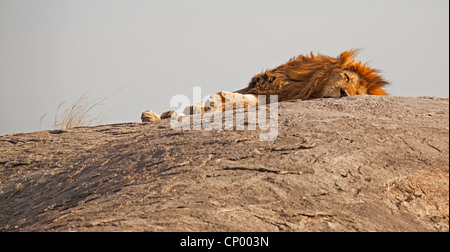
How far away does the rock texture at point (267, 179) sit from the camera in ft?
10.1

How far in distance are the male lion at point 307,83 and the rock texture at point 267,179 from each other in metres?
1.18

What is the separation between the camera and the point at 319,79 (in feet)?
20.2

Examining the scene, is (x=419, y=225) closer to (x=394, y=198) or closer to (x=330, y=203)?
(x=394, y=198)

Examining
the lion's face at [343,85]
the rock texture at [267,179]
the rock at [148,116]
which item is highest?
the lion's face at [343,85]

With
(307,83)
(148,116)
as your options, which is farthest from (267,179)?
(307,83)

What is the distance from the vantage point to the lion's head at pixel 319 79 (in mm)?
6016

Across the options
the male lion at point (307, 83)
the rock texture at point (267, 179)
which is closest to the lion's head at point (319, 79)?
the male lion at point (307, 83)

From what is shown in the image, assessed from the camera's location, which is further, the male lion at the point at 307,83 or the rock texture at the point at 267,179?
the male lion at the point at 307,83

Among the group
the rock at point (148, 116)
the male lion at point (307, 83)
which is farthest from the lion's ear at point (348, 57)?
the rock at point (148, 116)

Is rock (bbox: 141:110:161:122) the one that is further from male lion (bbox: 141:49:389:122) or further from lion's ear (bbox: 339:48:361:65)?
lion's ear (bbox: 339:48:361:65)

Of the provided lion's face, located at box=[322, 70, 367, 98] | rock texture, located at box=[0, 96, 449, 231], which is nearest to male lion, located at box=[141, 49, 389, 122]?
lion's face, located at box=[322, 70, 367, 98]

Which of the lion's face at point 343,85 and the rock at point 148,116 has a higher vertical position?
the lion's face at point 343,85

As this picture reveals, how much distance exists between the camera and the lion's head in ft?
19.7

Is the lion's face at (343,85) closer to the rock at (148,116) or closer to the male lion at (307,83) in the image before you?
the male lion at (307,83)
